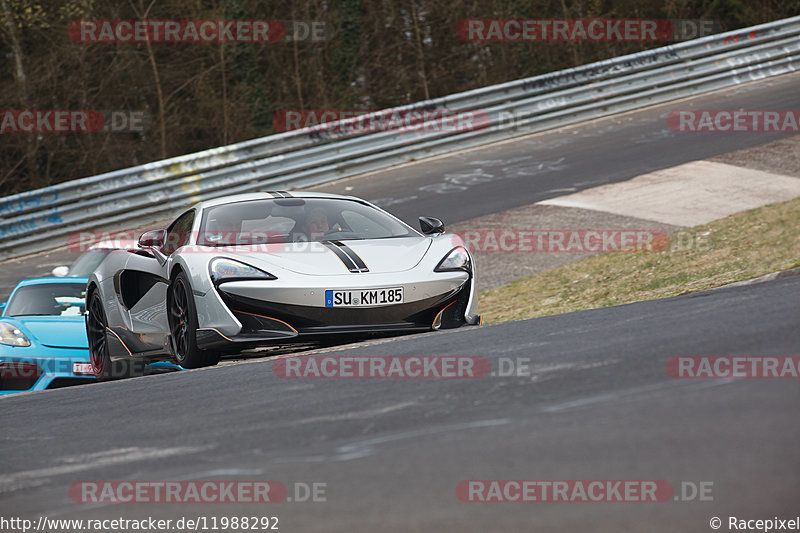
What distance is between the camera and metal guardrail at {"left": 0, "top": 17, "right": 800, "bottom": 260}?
15914 mm

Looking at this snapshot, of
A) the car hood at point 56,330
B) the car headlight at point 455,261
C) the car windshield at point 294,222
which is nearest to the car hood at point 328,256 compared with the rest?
the car headlight at point 455,261

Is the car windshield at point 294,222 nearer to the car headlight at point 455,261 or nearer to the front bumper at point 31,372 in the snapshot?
the car headlight at point 455,261

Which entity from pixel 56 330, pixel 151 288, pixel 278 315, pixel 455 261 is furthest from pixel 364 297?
pixel 56 330

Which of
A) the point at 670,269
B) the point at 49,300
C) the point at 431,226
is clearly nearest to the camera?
the point at 431,226

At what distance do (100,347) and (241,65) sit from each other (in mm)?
22582

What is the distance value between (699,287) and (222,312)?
4.63 meters

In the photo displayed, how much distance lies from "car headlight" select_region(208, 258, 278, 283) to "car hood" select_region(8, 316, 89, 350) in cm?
272

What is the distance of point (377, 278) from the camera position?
22.0 ft

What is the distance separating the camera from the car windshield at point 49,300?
31.9 ft

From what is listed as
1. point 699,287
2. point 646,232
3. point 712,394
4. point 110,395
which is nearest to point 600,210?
point 646,232

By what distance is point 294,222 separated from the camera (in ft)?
25.5

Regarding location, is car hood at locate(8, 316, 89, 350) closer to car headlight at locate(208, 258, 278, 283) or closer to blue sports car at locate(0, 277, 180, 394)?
blue sports car at locate(0, 277, 180, 394)

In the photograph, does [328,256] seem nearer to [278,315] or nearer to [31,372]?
[278,315]

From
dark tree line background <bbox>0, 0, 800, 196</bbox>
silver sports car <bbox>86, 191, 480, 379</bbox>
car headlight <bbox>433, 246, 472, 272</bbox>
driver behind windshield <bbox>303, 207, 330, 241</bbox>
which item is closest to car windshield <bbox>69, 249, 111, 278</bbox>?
silver sports car <bbox>86, 191, 480, 379</bbox>
